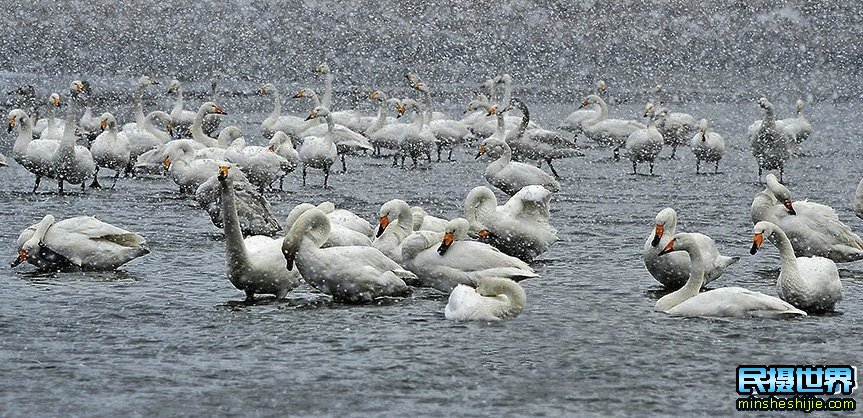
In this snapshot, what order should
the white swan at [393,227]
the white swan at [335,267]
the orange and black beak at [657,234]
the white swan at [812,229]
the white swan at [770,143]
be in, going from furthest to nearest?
the white swan at [770,143] → the white swan at [812,229] → the white swan at [393,227] → the orange and black beak at [657,234] → the white swan at [335,267]

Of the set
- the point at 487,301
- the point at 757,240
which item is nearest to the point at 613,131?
the point at 757,240

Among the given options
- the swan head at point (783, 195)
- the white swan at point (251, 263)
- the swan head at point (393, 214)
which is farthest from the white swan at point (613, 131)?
the white swan at point (251, 263)

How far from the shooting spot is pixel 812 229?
37.3ft

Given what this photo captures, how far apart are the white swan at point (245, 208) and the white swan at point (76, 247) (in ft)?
5.34

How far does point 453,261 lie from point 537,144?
32.3 ft

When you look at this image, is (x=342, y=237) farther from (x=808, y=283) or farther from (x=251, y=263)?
(x=808, y=283)

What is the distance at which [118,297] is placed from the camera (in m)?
10.0

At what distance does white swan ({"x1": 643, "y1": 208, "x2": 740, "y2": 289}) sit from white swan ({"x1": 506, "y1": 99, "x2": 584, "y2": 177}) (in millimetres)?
9260

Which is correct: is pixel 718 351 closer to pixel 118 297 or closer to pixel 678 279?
pixel 678 279

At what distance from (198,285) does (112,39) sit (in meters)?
39.4

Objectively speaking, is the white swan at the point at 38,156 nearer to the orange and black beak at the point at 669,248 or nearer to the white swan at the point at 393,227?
the white swan at the point at 393,227

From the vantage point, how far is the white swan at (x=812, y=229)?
37.0 feet

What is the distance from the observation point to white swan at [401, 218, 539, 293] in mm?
10078

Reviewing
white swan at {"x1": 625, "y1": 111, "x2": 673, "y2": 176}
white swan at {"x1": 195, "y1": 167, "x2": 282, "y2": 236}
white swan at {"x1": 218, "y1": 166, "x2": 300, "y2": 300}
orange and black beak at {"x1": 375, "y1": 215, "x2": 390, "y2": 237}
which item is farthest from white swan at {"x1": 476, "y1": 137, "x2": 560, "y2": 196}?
white swan at {"x1": 218, "y1": 166, "x2": 300, "y2": 300}
